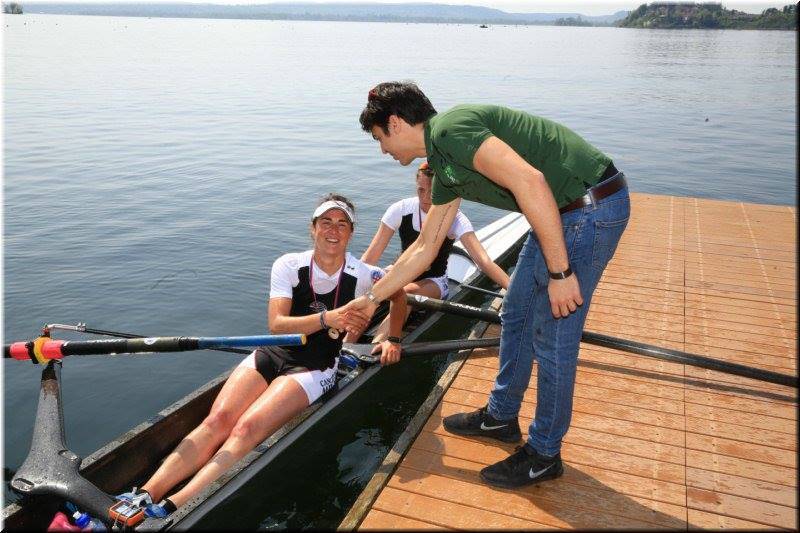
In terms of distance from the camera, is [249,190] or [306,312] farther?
[249,190]

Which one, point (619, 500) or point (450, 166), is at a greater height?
point (450, 166)

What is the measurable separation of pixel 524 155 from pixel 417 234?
13.3 ft

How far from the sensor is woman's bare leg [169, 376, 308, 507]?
13.2 feet

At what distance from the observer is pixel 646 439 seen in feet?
14.4

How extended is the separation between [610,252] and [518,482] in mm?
1467

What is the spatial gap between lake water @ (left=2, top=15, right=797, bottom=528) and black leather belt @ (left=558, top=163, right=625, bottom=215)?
1317 millimetres

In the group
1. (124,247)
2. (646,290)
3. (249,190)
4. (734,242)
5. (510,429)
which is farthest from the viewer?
(249,190)

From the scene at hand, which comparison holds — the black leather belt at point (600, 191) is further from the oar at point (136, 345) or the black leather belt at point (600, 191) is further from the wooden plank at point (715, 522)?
the oar at point (136, 345)

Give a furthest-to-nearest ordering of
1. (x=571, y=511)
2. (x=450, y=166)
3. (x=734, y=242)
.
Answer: (x=734, y=242), (x=571, y=511), (x=450, y=166)

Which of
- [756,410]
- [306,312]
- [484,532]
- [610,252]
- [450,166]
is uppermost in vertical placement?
[450,166]

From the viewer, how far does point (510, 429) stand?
4270mm

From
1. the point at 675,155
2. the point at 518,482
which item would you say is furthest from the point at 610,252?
the point at 675,155

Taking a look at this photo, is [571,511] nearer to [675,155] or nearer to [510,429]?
[510,429]

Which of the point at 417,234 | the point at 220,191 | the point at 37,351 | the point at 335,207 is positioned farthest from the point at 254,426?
the point at 220,191
